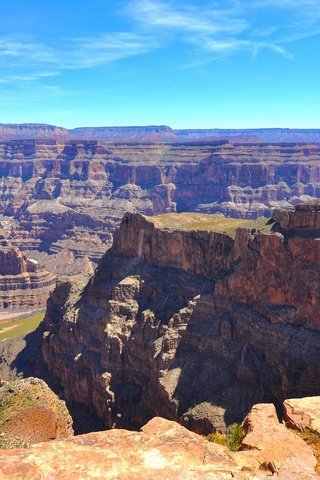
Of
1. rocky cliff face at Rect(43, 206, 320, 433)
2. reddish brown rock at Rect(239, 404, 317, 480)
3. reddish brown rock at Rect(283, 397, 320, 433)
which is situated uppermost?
reddish brown rock at Rect(239, 404, 317, 480)

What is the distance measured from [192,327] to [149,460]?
5107cm

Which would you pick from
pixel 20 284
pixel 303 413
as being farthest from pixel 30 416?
pixel 20 284

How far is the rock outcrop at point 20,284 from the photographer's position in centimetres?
16300

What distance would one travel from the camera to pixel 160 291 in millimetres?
79188

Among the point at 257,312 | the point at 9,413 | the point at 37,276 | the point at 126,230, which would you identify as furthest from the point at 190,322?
the point at 37,276

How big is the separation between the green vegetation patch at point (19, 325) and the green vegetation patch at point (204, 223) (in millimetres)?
50139

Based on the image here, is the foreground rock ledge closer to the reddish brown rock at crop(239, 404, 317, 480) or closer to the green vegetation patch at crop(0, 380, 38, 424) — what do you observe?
the reddish brown rock at crop(239, 404, 317, 480)

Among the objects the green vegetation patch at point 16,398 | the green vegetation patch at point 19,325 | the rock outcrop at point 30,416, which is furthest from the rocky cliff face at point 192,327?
the green vegetation patch at point 19,325

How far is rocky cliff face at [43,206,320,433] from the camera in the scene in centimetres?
5956

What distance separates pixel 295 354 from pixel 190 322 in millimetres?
17196

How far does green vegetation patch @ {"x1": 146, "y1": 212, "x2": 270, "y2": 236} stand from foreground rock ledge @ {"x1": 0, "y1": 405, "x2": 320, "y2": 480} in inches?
1987

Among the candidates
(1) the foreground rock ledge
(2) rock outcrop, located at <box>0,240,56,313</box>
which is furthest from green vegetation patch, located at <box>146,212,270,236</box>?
(2) rock outcrop, located at <box>0,240,56,313</box>

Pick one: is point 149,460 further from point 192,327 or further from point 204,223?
point 204,223

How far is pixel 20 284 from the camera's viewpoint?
165 metres
